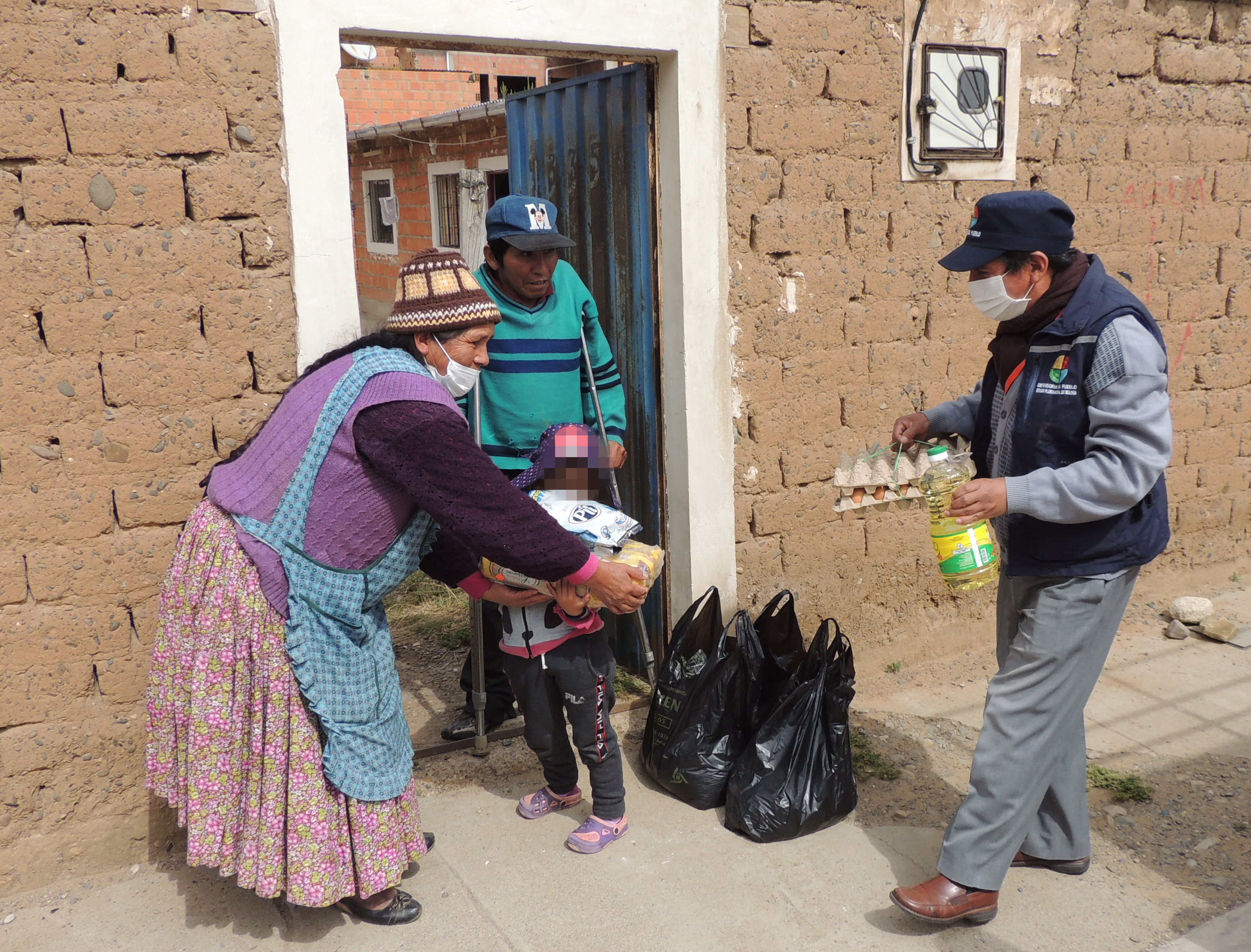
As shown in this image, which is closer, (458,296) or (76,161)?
(458,296)

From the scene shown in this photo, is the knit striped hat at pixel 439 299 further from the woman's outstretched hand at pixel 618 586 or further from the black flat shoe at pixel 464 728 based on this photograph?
the black flat shoe at pixel 464 728

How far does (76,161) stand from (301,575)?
135 cm

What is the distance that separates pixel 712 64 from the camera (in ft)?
12.2

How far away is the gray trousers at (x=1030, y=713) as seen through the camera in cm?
272

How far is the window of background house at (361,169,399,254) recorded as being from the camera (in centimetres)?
1369

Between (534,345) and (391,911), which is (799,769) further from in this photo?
(534,345)

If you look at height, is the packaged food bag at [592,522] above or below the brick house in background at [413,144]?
below

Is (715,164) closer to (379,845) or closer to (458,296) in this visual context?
(458,296)

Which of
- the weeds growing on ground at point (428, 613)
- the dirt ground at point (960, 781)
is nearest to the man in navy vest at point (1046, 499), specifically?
the dirt ground at point (960, 781)

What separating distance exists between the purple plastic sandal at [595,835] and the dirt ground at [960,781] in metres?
0.41

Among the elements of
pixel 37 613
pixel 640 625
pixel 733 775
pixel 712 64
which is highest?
pixel 712 64

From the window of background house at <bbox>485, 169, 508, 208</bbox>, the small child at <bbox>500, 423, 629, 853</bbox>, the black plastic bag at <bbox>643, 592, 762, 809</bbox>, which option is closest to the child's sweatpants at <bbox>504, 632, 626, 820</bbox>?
the small child at <bbox>500, 423, 629, 853</bbox>

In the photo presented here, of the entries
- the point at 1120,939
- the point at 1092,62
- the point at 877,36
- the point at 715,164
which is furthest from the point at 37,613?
the point at 1092,62

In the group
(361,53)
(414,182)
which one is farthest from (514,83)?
(361,53)
